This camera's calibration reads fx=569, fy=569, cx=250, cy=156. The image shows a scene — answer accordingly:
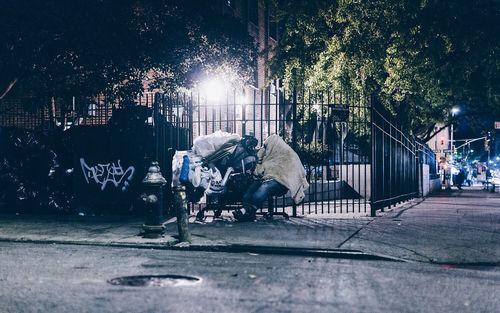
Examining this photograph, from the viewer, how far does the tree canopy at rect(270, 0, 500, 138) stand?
18172mm

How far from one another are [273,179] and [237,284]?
5.80m

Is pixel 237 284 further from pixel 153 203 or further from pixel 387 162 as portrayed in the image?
pixel 387 162

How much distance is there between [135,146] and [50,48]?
3.71m

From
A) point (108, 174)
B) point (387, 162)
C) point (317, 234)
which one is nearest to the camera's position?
point (317, 234)

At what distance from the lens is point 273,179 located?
37.4ft

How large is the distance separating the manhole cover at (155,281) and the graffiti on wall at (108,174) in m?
6.96

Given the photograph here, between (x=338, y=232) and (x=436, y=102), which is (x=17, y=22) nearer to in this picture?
(x=338, y=232)

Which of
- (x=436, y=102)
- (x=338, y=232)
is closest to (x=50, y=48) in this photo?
(x=338, y=232)

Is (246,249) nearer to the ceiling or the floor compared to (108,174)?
nearer to the floor

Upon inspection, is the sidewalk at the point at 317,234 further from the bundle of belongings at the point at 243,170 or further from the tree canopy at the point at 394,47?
the tree canopy at the point at 394,47

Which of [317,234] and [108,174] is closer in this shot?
[317,234]

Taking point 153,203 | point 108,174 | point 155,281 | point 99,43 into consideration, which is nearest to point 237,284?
point 155,281

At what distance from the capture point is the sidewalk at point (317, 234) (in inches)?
323

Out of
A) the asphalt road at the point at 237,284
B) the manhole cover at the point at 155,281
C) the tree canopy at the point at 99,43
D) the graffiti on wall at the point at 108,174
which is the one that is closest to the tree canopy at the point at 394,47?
the tree canopy at the point at 99,43
